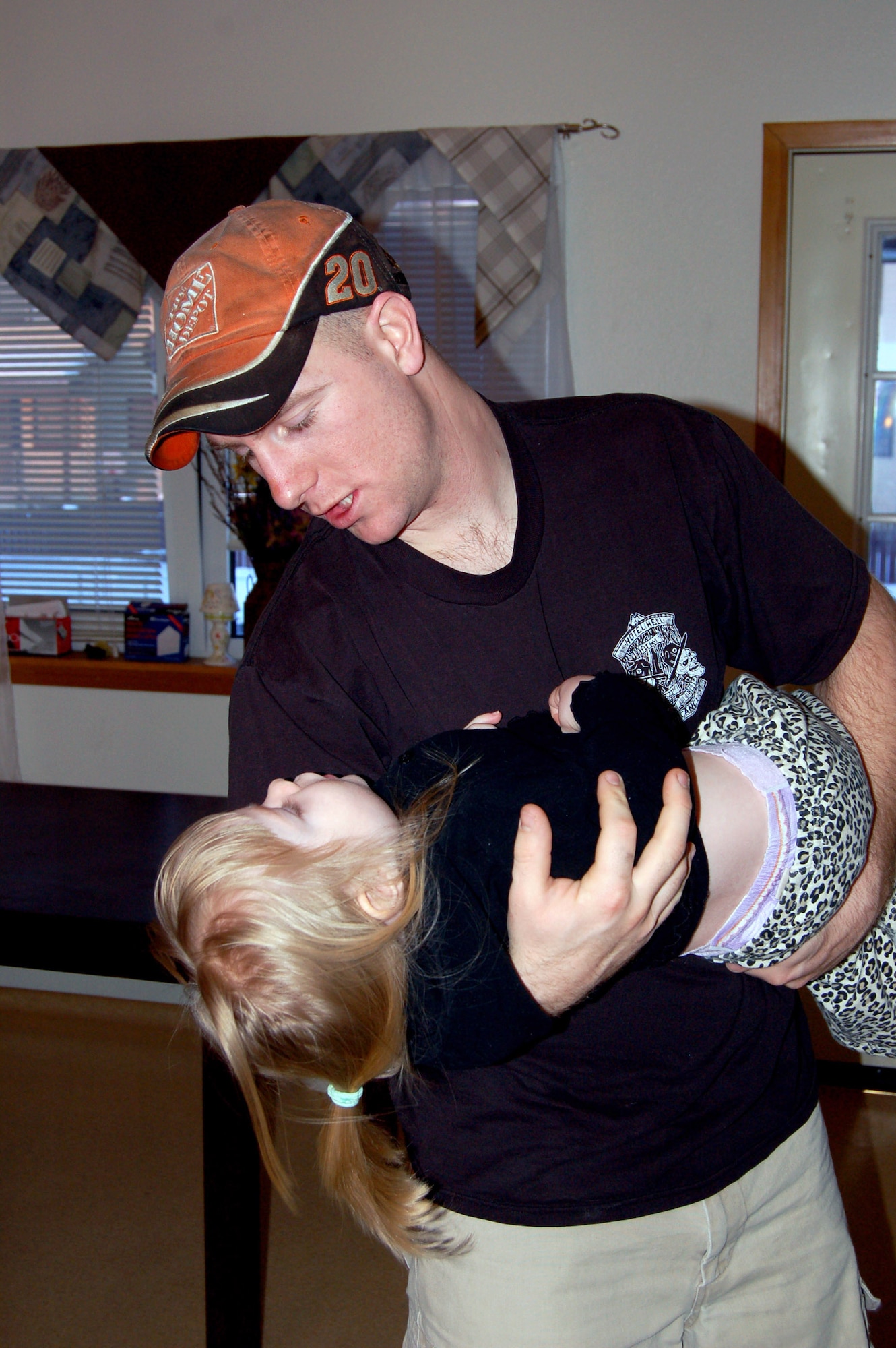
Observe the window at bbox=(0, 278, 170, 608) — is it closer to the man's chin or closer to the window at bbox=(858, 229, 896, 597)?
the window at bbox=(858, 229, 896, 597)

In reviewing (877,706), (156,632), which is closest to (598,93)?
(156,632)

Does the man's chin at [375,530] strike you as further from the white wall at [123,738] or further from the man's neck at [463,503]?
the white wall at [123,738]

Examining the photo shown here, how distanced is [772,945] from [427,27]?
2.72 metres

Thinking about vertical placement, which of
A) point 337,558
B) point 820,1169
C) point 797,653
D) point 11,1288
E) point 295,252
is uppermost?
point 295,252

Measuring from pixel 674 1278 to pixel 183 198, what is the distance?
2.85 m

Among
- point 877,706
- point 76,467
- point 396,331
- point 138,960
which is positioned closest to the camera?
point 396,331

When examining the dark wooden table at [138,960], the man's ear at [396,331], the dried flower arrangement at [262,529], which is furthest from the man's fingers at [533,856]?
the dried flower arrangement at [262,529]

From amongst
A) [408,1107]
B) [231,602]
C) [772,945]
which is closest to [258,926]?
[408,1107]

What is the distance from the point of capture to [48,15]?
3.04m

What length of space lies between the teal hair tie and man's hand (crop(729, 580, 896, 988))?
0.42 m

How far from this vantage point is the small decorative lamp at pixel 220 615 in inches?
124

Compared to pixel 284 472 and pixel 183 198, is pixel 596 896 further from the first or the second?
pixel 183 198

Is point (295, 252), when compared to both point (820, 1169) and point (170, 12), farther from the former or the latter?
point (170, 12)

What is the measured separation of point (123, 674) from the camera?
3.19 metres
